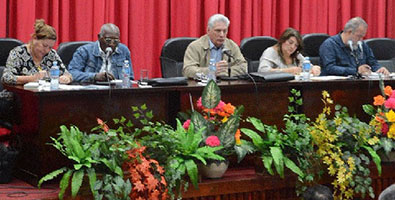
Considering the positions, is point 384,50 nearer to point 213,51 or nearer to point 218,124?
point 213,51

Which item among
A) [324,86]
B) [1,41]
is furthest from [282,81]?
[1,41]

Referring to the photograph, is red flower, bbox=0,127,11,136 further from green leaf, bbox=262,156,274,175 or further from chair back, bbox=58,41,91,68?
green leaf, bbox=262,156,274,175

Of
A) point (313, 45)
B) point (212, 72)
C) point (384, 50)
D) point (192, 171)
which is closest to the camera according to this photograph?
point (192, 171)

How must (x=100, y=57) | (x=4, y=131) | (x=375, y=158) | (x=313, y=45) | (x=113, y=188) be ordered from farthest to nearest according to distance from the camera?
1. (x=313, y=45)
2. (x=100, y=57)
3. (x=4, y=131)
4. (x=375, y=158)
5. (x=113, y=188)

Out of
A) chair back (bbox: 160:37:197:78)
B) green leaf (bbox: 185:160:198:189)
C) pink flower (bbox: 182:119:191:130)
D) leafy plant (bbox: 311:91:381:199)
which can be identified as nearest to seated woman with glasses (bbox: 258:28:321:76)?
chair back (bbox: 160:37:197:78)

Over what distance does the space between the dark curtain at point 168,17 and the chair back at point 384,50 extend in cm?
79

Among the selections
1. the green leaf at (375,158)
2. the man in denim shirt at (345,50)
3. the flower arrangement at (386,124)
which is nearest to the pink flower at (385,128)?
the flower arrangement at (386,124)

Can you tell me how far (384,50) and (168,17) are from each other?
1889 millimetres

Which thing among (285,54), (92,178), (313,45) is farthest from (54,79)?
(313,45)

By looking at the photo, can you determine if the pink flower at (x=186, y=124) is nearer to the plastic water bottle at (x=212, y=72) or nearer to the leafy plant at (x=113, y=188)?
the leafy plant at (x=113, y=188)

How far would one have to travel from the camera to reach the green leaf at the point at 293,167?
3.57 metres

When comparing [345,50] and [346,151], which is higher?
[345,50]

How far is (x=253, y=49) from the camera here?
18.9ft

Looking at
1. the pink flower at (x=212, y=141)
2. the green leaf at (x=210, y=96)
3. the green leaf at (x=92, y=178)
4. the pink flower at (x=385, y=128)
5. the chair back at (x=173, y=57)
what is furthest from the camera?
the chair back at (x=173, y=57)
